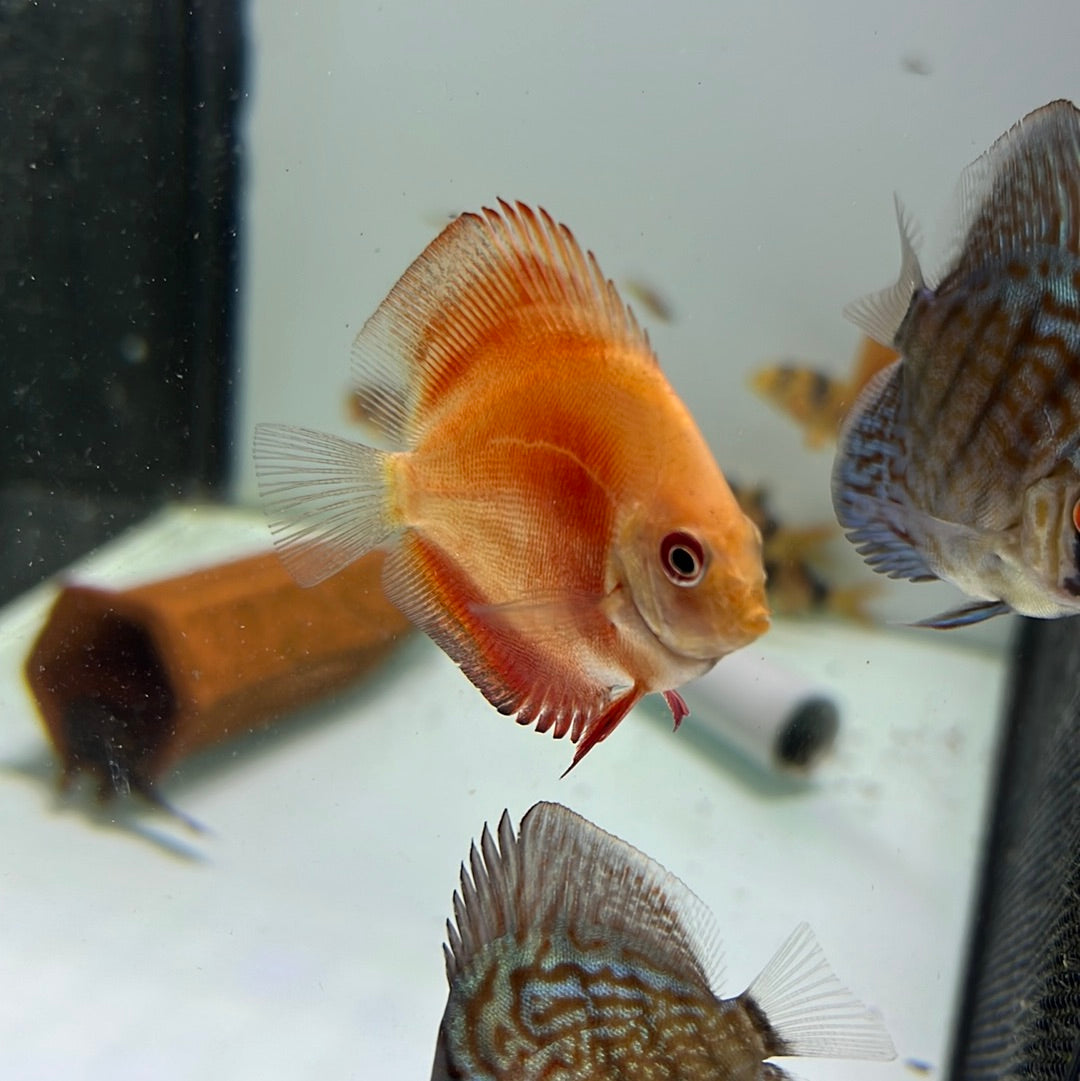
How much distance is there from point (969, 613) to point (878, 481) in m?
0.12


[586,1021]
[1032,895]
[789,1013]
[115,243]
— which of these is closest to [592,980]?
[586,1021]

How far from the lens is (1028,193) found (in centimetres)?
65

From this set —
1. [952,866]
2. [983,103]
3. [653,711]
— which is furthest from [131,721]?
[983,103]

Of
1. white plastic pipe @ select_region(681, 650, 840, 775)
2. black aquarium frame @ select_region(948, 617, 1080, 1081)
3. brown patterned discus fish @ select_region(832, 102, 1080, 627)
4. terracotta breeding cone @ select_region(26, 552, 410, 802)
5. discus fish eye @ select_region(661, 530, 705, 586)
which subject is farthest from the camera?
white plastic pipe @ select_region(681, 650, 840, 775)

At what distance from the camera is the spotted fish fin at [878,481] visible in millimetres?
690

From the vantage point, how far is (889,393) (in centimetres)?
70

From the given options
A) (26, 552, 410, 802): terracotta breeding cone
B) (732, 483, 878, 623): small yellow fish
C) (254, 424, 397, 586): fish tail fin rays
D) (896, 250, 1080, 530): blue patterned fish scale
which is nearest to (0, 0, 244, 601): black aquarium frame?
(26, 552, 410, 802): terracotta breeding cone

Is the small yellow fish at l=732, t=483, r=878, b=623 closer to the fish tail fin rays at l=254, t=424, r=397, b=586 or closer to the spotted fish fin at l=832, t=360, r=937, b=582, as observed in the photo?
the spotted fish fin at l=832, t=360, r=937, b=582

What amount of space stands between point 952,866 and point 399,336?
1008 mm

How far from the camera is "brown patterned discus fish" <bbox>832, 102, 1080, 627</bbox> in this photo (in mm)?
578

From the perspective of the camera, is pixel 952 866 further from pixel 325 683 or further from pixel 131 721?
pixel 131 721

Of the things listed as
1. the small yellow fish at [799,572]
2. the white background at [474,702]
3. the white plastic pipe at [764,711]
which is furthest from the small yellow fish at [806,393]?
the white plastic pipe at [764,711]

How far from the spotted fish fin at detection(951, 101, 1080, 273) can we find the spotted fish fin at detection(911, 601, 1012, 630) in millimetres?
231

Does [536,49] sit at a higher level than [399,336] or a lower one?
higher
